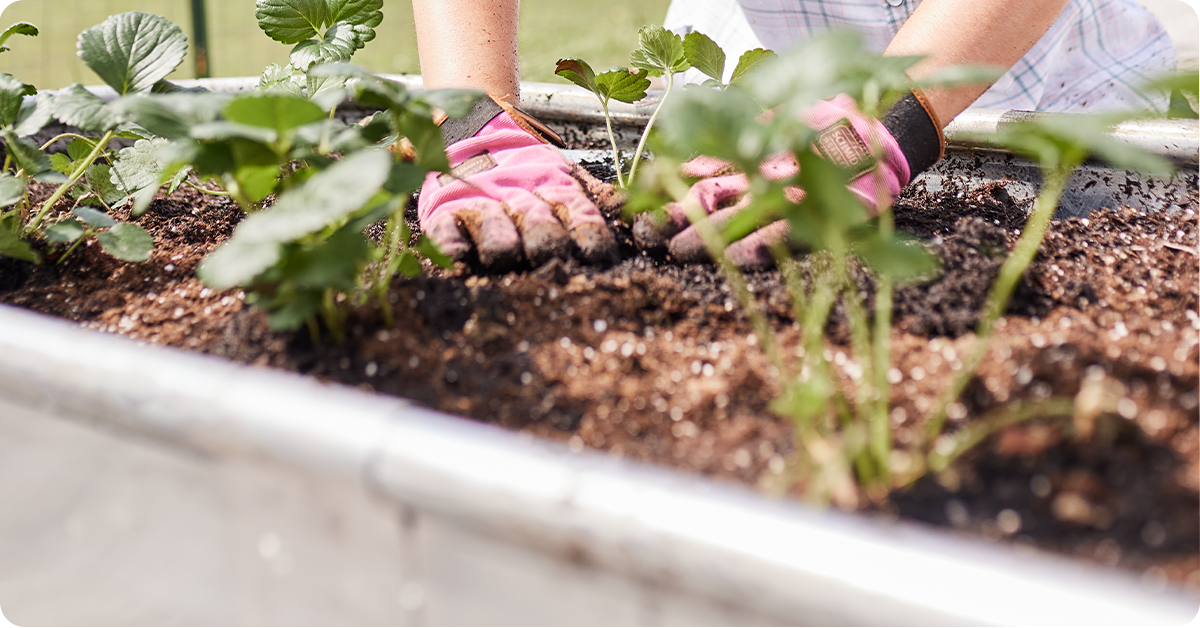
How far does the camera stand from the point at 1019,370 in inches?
20.5

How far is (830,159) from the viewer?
78cm

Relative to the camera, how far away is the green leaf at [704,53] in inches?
37.3

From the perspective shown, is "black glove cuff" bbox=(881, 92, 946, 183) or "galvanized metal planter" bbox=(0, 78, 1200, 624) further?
"black glove cuff" bbox=(881, 92, 946, 183)

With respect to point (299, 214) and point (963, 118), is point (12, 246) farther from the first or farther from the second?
point (963, 118)

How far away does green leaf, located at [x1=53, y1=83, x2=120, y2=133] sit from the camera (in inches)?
28.0

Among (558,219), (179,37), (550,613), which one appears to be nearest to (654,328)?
(558,219)

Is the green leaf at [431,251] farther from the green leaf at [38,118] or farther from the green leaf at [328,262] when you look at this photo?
the green leaf at [38,118]

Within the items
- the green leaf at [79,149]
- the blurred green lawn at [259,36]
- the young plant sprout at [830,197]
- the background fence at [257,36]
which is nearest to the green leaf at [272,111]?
the young plant sprout at [830,197]

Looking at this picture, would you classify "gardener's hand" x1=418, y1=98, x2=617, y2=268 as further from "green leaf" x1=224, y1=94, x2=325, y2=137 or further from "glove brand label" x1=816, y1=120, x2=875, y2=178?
"glove brand label" x1=816, y1=120, x2=875, y2=178

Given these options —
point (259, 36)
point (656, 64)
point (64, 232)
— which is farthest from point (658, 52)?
point (259, 36)

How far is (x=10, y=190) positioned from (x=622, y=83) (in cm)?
73

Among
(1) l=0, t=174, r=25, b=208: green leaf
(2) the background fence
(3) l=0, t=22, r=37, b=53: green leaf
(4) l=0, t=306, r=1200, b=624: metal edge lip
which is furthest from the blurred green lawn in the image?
(4) l=0, t=306, r=1200, b=624: metal edge lip

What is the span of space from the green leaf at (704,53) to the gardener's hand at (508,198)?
21cm

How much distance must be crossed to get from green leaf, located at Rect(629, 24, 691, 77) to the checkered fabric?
0.71m
